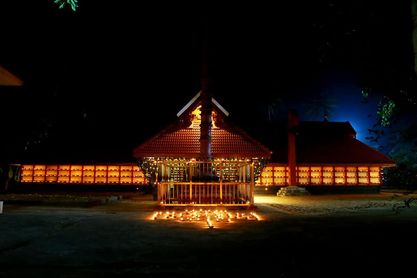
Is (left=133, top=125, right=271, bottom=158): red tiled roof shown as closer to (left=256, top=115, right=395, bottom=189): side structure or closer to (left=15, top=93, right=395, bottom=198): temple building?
(left=15, top=93, right=395, bottom=198): temple building

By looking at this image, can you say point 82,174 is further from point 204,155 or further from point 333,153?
point 333,153

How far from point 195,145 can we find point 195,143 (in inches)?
5.6

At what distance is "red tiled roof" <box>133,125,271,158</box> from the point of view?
15.8m

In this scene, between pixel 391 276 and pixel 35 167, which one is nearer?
pixel 391 276

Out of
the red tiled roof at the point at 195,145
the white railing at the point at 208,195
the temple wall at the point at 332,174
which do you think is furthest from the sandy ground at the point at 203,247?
the temple wall at the point at 332,174

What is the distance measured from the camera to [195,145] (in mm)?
16359

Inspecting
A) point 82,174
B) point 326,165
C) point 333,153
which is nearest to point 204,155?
point 82,174

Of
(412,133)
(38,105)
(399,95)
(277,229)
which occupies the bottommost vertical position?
(277,229)

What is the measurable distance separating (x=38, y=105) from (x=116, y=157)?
10230 mm

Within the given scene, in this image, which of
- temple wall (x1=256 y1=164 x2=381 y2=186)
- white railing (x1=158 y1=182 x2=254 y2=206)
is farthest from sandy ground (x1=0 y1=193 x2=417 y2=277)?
temple wall (x1=256 y1=164 x2=381 y2=186)

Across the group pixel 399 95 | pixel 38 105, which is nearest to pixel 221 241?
pixel 399 95

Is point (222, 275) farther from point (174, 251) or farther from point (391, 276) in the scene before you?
point (391, 276)

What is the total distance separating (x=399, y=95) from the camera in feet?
16.5

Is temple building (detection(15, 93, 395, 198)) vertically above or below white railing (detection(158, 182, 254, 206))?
above
